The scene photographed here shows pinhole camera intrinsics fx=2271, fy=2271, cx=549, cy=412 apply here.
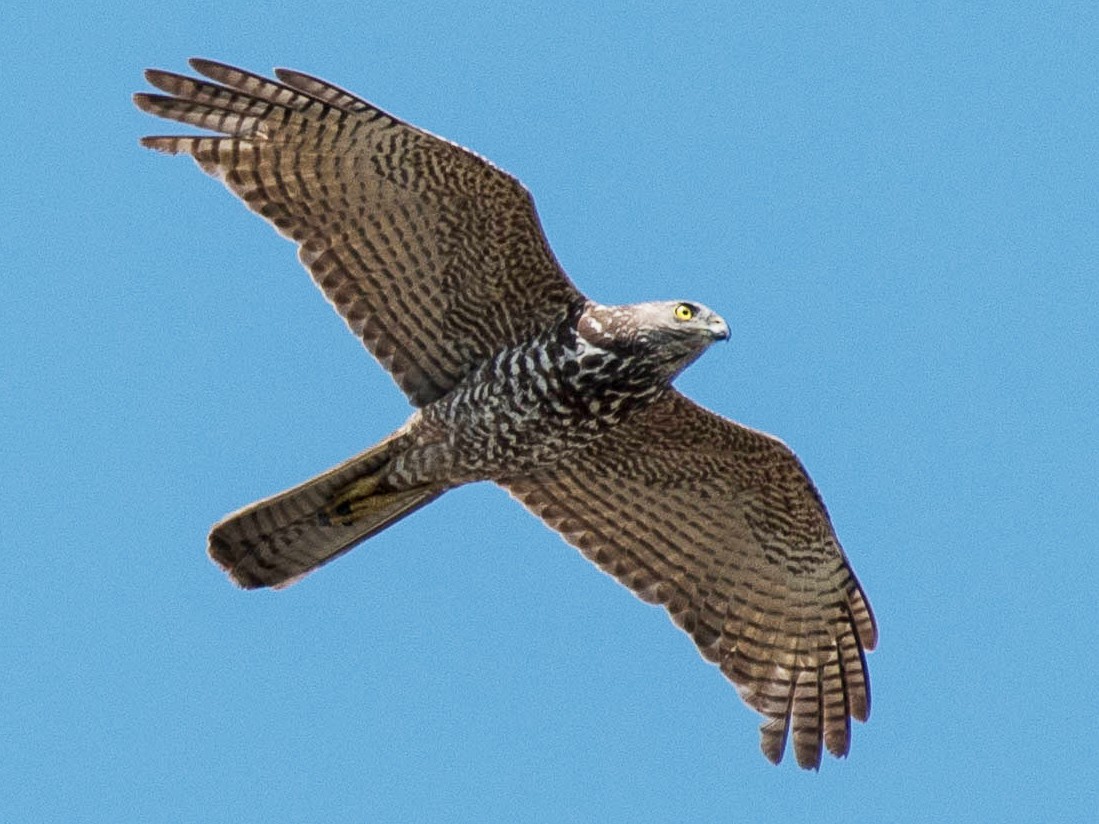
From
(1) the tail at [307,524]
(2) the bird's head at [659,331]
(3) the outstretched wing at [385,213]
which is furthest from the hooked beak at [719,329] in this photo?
(1) the tail at [307,524]

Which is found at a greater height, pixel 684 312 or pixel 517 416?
pixel 684 312

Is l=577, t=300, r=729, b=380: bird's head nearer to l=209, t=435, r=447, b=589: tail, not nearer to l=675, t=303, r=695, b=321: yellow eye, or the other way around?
l=675, t=303, r=695, b=321: yellow eye

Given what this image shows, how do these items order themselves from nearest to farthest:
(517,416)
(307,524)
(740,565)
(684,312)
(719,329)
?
(719,329), (684,312), (517,416), (307,524), (740,565)

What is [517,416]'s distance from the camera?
14102 mm

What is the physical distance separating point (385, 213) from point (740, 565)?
352cm

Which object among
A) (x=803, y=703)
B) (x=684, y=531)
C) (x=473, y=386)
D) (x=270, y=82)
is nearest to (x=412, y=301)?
(x=473, y=386)

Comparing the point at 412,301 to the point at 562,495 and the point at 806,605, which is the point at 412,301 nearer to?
the point at 562,495

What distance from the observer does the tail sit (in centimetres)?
1416

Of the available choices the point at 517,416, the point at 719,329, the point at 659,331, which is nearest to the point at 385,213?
the point at 517,416

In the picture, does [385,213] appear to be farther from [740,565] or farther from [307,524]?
[740,565]

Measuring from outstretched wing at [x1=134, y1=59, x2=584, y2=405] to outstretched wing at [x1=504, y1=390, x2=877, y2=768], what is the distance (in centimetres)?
132

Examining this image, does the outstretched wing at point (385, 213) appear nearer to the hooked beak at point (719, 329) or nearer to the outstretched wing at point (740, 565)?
the hooked beak at point (719, 329)

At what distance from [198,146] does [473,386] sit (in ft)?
7.39

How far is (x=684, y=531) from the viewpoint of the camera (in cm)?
1534
